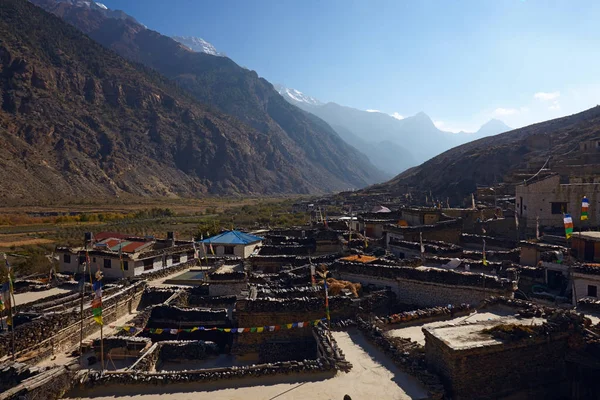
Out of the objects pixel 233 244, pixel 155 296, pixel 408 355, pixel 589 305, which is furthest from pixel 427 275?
pixel 233 244

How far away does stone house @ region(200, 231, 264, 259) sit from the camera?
30.0 meters

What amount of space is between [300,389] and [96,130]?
403ft

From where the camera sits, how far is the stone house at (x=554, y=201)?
30297 mm

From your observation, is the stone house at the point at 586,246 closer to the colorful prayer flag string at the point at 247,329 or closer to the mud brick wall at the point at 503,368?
the mud brick wall at the point at 503,368

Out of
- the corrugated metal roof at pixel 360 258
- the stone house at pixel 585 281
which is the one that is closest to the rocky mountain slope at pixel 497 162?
the corrugated metal roof at pixel 360 258

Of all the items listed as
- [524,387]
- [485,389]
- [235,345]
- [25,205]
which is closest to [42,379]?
[235,345]

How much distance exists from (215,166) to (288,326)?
13707cm

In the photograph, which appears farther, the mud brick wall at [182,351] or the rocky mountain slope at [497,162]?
the rocky mountain slope at [497,162]

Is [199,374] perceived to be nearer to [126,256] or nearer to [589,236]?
[589,236]

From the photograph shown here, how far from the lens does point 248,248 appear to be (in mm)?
30531

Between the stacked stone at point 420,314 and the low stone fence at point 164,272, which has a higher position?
the stacked stone at point 420,314

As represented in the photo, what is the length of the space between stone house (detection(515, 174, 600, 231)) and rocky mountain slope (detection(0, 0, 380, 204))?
8762 centimetres

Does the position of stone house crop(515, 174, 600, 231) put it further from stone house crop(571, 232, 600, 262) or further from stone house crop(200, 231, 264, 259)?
stone house crop(200, 231, 264, 259)

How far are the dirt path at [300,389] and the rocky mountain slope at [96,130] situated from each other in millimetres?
86822
